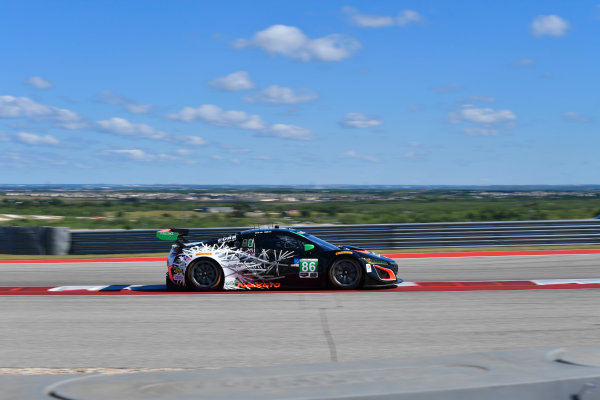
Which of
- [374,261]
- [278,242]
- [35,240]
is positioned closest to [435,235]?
[374,261]

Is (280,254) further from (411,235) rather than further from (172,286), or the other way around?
(411,235)

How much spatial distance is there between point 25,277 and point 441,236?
10911 mm

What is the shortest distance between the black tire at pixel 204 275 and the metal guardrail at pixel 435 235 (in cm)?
685

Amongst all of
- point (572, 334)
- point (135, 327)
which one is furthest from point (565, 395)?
point (135, 327)

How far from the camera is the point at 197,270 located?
37.2 feet

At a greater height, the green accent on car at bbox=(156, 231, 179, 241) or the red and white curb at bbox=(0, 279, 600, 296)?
the green accent on car at bbox=(156, 231, 179, 241)

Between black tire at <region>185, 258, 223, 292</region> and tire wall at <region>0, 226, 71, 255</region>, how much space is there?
9246 millimetres

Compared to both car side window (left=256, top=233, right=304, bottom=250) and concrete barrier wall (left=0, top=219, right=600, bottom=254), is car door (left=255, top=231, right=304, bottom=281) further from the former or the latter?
concrete barrier wall (left=0, top=219, right=600, bottom=254)

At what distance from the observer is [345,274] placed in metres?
11.2

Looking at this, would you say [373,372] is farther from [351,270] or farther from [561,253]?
[561,253]

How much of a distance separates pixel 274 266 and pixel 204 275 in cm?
123

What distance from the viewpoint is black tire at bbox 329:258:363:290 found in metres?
11.1

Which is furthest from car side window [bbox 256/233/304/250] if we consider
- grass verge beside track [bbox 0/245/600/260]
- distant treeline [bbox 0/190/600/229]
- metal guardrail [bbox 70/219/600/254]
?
distant treeline [bbox 0/190/600/229]

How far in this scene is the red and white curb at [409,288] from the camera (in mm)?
11156
